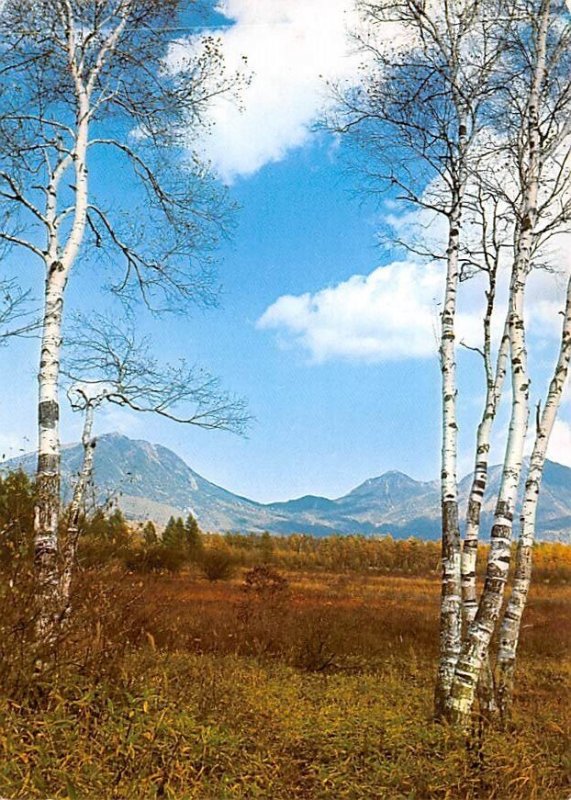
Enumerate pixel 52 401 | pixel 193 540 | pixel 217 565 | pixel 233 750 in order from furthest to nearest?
pixel 193 540 → pixel 217 565 → pixel 52 401 → pixel 233 750

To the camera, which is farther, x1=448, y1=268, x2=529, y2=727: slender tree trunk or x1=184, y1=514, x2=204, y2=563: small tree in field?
x1=184, y1=514, x2=204, y2=563: small tree in field

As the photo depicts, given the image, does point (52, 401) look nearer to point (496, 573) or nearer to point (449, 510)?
point (449, 510)

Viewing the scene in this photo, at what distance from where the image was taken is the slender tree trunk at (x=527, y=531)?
548 cm

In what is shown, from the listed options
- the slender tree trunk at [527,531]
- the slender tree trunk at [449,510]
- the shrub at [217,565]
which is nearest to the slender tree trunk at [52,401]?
the slender tree trunk at [449,510]

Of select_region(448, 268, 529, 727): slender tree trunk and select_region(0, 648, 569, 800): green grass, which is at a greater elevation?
select_region(448, 268, 529, 727): slender tree trunk

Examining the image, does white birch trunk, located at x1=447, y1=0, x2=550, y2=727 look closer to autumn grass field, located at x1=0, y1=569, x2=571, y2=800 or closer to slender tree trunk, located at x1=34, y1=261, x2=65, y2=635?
autumn grass field, located at x1=0, y1=569, x2=571, y2=800

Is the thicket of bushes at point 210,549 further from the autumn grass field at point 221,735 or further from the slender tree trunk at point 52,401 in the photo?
the autumn grass field at point 221,735

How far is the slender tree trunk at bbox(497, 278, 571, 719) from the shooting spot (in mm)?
5484

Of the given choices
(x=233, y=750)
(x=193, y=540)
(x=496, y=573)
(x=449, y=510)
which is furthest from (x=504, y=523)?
(x=193, y=540)

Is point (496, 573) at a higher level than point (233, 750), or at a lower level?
higher

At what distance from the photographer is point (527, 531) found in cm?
609

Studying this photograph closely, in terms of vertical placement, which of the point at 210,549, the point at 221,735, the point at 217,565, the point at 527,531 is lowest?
the point at 217,565

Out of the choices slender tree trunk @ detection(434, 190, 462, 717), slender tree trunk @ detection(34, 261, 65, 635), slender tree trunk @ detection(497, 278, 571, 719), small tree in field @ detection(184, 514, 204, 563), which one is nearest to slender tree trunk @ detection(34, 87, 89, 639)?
slender tree trunk @ detection(34, 261, 65, 635)

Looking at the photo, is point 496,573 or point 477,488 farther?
point 477,488
